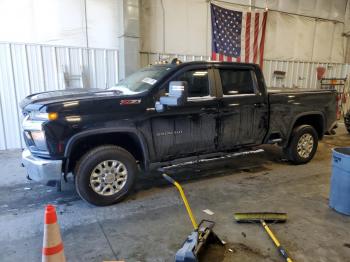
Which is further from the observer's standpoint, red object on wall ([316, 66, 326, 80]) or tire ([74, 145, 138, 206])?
red object on wall ([316, 66, 326, 80])

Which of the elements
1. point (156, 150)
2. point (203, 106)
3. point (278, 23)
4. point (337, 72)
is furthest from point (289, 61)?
point (156, 150)

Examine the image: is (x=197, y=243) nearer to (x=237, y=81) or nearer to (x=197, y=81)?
(x=197, y=81)

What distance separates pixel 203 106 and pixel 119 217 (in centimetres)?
196

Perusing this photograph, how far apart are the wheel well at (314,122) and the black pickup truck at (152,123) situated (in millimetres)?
162

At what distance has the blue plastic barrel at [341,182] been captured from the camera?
3.36 m

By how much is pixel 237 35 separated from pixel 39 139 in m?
7.84

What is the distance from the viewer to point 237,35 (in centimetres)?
934

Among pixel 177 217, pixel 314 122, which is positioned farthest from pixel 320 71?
pixel 177 217

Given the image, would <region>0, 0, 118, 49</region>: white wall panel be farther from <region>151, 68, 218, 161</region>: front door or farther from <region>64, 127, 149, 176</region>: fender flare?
<region>64, 127, 149, 176</region>: fender flare

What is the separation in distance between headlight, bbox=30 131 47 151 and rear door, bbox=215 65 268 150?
2.52 meters

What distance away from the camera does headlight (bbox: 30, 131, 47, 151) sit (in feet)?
10.6

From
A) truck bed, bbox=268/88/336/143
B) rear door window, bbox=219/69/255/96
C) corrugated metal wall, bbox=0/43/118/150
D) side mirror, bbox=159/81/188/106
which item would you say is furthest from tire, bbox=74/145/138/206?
corrugated metal wall, bbox=0/43/118/150

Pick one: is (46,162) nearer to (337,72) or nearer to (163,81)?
(163,81)

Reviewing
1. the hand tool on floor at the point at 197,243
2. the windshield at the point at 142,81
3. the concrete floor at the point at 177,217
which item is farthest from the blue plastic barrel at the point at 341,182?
the windshield at the point at 142,81
